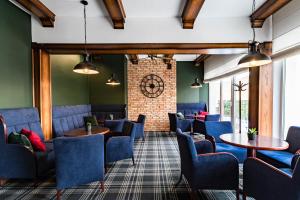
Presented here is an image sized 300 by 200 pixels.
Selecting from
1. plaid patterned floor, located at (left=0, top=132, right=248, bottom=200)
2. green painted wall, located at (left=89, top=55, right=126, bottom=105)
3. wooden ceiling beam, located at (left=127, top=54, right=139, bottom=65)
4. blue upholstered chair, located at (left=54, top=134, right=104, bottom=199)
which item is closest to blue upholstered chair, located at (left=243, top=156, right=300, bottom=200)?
plaid patterned floor, located at (left=0, top=132, right=248, bottom=200)

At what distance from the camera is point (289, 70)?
381cm

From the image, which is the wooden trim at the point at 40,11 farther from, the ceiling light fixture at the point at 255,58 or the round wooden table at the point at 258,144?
the round wooden table at the point at 258,144

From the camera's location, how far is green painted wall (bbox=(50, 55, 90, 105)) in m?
4.97

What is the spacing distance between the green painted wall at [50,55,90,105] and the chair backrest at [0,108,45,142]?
3.62 ft

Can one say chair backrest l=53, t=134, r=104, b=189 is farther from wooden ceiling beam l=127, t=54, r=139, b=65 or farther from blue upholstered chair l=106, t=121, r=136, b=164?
wooden ceiling beam l=127, t=54, r=139, b=65

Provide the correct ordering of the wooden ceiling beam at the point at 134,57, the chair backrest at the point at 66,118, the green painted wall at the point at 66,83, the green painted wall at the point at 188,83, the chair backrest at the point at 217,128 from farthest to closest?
the green painted wall at the point at 188,83
the wooden ceiling beam at the point at 134,57
the green painted wall at the point at 66,83
the chair backrest at the point at 66,118
the chair backrest at the point at 217,128

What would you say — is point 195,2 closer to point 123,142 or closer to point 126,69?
point 123,142

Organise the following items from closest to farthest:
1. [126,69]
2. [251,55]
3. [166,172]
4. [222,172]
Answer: [222,172] → [251,55] → [166,172] → [126,69]

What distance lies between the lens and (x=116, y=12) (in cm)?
346

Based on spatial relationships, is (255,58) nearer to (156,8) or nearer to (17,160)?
(156,8)

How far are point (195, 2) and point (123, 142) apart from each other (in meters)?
2.74

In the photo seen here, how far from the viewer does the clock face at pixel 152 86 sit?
796 cm

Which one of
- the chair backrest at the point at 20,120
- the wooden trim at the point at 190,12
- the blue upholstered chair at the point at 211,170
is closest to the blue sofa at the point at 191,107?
the wooden trim at the point at 190,12

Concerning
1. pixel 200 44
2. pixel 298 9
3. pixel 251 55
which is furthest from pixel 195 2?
pixel 298 9
